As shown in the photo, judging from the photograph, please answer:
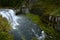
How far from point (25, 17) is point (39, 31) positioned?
2.63 metres

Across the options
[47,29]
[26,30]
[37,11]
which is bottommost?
[47,29]

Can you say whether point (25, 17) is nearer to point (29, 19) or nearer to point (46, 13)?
point (29, 19)

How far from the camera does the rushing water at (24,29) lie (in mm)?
11872

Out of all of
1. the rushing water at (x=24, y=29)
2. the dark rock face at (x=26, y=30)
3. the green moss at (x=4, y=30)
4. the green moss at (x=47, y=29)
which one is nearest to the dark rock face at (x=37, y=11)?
the green moss at (x=47, y=29)

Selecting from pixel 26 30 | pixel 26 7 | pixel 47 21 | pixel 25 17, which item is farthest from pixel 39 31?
pixel 26 7

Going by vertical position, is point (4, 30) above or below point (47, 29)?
above

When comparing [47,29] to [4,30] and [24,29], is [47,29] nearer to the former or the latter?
[24,29]

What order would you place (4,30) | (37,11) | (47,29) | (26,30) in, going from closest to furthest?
(4,30) < (26,30) < (47,29) < (37,11)

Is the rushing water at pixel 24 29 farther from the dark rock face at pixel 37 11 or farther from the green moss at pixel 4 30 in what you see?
the dark rock face at pixel 37 11

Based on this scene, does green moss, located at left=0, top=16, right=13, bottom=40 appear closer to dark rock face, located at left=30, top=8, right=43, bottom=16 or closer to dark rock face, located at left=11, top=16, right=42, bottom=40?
dark rock face, located at left=11, top=16, right=42, bottom=40

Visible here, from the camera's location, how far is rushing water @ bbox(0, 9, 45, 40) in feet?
38.9

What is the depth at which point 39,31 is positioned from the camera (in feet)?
42.1

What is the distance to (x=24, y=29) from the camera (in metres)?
12.7

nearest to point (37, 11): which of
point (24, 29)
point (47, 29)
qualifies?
point (47, 29)
